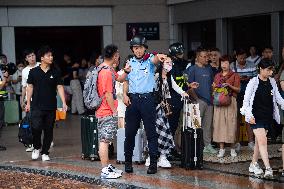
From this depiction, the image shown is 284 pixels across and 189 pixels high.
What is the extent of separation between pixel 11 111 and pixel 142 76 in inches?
350

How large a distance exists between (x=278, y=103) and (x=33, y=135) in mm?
4337

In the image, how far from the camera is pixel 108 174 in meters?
9.38

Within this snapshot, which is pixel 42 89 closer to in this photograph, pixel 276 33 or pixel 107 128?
Answer: pixel 107 128

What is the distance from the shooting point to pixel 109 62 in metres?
9.53

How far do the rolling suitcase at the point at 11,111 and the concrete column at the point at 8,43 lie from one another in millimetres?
1599

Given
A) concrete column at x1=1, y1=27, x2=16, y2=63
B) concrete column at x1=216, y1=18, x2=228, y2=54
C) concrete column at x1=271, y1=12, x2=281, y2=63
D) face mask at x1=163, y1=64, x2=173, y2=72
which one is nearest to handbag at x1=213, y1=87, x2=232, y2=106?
face mask at x1=163, y1=64, x2=173, y2=72

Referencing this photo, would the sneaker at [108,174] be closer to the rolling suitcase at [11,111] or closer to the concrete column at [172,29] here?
the rolling suitcase at [11,111]

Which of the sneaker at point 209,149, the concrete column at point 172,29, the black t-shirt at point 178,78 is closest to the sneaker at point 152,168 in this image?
the black t-shirt at point 178,78

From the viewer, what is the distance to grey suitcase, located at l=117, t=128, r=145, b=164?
10406 mm

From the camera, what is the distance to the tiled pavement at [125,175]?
884 cm

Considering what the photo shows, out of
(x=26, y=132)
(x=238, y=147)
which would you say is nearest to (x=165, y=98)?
(x=238, y=147)

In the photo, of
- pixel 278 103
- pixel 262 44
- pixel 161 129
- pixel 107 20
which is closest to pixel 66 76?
pixel 107 20

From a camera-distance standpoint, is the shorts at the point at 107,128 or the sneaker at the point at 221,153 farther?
the sneaker at the point at 221,153

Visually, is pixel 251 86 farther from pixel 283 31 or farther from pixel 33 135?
pixel 283 31
